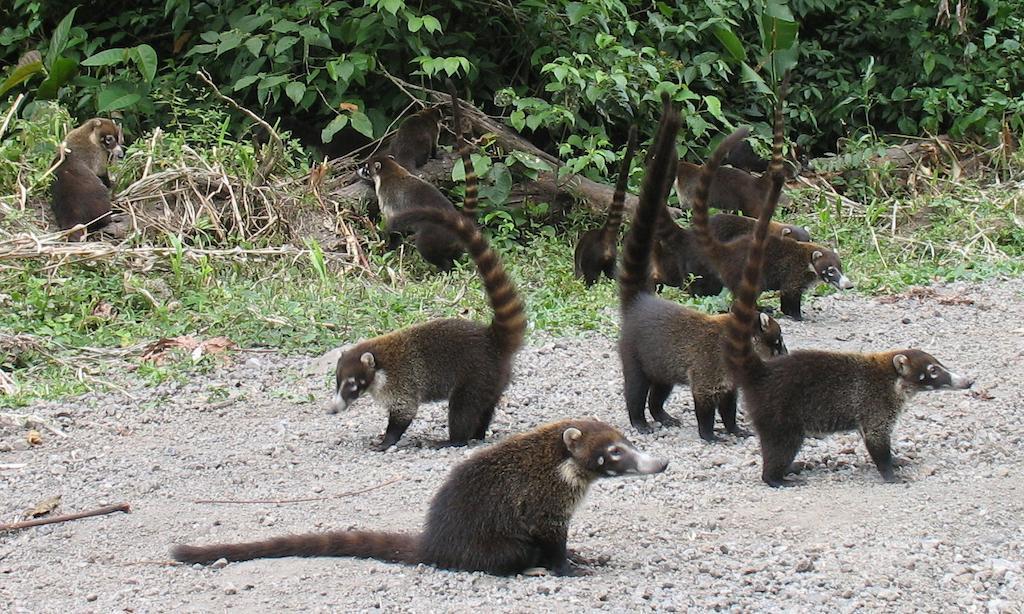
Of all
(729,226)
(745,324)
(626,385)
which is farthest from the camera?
(729,226)

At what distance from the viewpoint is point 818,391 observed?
4.83m

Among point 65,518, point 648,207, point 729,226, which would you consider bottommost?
point 65,518

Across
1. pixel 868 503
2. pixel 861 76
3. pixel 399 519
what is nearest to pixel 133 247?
pixel 399 519

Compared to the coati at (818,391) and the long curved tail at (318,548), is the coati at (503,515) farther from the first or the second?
the coati at (818,391)

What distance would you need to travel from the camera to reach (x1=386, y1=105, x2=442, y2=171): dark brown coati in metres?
10.2

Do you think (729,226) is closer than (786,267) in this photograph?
No

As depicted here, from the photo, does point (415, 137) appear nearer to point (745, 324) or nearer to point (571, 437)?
point (745, 324)

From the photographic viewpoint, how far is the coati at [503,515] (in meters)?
3.90

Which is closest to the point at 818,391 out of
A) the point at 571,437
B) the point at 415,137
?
the point at 571,437

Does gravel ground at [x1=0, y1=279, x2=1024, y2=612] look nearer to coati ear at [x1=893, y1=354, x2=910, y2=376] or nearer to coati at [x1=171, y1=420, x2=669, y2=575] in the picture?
coati at [x1=171, y1=420, x2=669, y2=575]

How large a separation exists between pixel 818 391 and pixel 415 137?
6.01m

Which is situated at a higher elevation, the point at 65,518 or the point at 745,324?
the point at 745,324

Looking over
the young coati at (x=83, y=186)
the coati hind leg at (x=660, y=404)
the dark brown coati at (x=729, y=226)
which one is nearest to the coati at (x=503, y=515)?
the coati hind leg at (x=660, y=404)

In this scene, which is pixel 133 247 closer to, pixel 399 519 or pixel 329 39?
pixel 329 39
